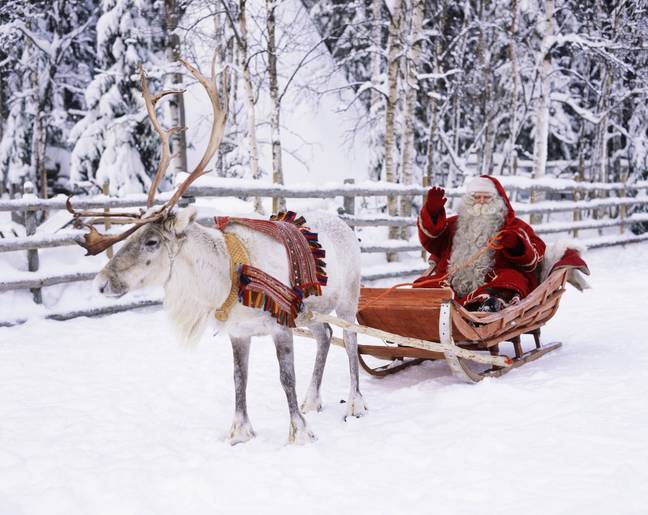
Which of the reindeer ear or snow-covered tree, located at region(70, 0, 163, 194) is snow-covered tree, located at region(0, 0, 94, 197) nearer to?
snow-covered tree, located at region(70, 0, 163, 194)

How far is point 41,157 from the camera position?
13.4 metres

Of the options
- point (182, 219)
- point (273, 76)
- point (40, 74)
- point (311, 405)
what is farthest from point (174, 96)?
point (182, 219)

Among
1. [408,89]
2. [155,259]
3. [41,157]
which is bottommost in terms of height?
[155,259]

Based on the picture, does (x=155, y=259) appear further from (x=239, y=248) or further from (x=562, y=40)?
(x=562, y=40)

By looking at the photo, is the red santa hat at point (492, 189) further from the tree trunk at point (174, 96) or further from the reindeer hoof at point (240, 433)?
the tree trunk at point (174, 96)

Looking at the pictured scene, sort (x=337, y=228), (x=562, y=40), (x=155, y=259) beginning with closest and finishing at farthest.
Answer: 1. (x=155, y=259)
2. (x=337, y=228)
3. (x=562, y=40)

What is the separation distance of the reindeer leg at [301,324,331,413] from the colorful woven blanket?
0.51m

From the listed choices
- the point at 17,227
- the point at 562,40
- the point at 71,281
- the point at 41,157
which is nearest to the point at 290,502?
the point at 71,281

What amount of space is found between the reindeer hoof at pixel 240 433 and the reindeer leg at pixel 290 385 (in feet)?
0.74

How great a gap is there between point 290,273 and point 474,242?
201 cm

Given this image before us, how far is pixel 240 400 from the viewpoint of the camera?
3.42m

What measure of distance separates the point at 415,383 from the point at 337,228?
4.15 ft

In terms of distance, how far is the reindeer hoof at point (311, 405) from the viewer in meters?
3.90

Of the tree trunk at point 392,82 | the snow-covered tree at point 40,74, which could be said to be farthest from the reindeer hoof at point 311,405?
the snow-covered tree at point 40,74
